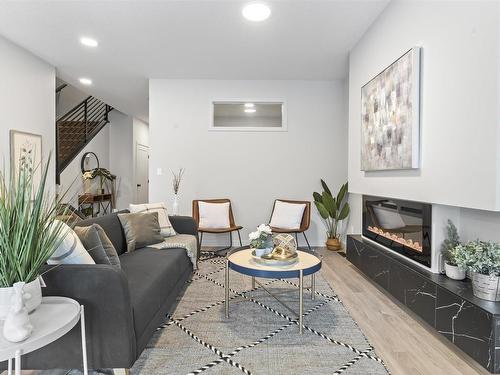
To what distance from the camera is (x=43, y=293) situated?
4.91 feet

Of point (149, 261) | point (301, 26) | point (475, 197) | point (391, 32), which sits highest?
point (301, 26)

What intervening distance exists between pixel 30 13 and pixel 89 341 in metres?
3.18

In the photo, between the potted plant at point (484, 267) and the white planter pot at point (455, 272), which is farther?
the white planter pot at point (455, 272)

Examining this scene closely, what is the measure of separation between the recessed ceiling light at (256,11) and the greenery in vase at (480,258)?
2.56 metres

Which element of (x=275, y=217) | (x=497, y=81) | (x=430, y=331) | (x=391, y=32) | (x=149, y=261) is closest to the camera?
(x=497, y=81)

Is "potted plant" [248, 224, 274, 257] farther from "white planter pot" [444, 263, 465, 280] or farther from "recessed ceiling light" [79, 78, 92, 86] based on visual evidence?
"recessed ceiling light" [79, 78, 92, 86]

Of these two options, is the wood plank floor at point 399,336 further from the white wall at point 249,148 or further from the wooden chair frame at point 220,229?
the white wall at point 249,148

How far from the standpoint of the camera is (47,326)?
1.15 m

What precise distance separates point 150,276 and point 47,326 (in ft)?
3.00

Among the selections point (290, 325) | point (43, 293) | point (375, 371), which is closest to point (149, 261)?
point (43, 293)

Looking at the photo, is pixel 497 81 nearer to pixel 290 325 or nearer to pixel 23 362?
pixel 290 325

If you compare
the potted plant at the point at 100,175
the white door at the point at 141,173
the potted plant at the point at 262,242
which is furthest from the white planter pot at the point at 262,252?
the white door at the point at 141,173

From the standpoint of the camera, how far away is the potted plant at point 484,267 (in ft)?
5.57

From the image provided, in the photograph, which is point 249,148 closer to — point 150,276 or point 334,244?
point 334,244
